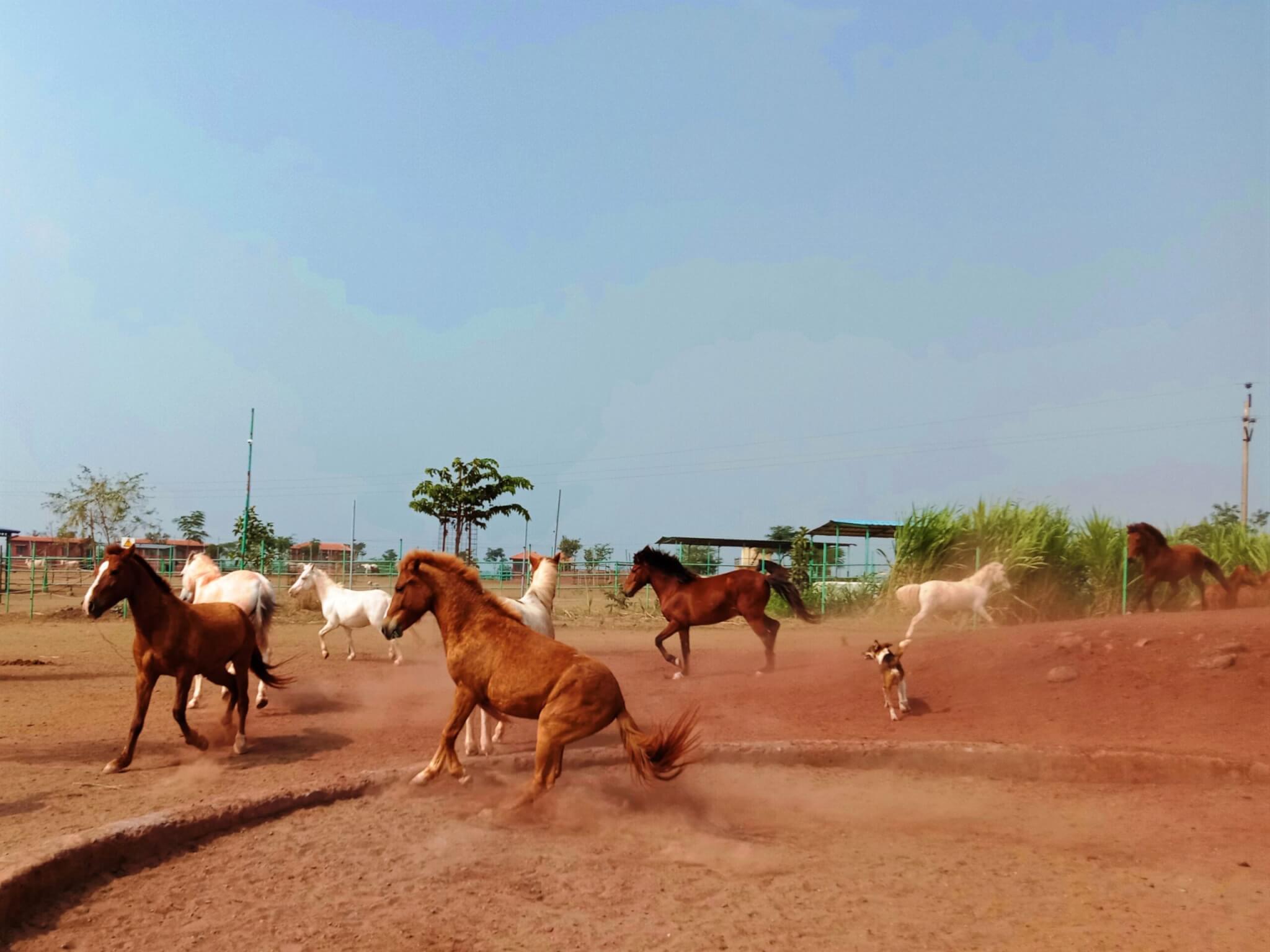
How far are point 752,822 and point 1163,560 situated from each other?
15.1 meters

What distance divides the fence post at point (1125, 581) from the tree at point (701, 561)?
35.2ft

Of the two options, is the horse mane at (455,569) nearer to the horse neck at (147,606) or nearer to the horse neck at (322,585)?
the horse neck at (147,606)

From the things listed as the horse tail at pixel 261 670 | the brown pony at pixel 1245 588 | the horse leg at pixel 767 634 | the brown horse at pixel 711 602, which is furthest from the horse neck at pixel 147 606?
the brown pony at pixel 1245 588

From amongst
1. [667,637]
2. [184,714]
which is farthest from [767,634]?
[184,714]

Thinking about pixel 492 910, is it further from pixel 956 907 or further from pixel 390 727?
pixel 390 727

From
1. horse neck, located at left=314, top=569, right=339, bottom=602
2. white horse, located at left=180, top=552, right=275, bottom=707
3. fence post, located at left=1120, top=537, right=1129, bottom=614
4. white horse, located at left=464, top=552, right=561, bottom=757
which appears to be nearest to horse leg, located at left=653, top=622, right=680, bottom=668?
white horse, located at left=464, top=552, right=561, bottom=757

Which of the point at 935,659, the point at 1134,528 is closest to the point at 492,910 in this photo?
the point at 935,659

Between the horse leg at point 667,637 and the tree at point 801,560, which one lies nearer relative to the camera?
the horse leg at point 667,637

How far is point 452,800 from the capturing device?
256 inches

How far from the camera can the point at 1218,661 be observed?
10648mm

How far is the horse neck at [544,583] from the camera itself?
410 inches

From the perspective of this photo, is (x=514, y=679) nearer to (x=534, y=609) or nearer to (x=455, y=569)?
(x=455, y=569)

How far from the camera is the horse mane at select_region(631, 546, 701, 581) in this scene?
1467cm

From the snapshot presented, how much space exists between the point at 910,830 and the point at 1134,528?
14.5 metres
